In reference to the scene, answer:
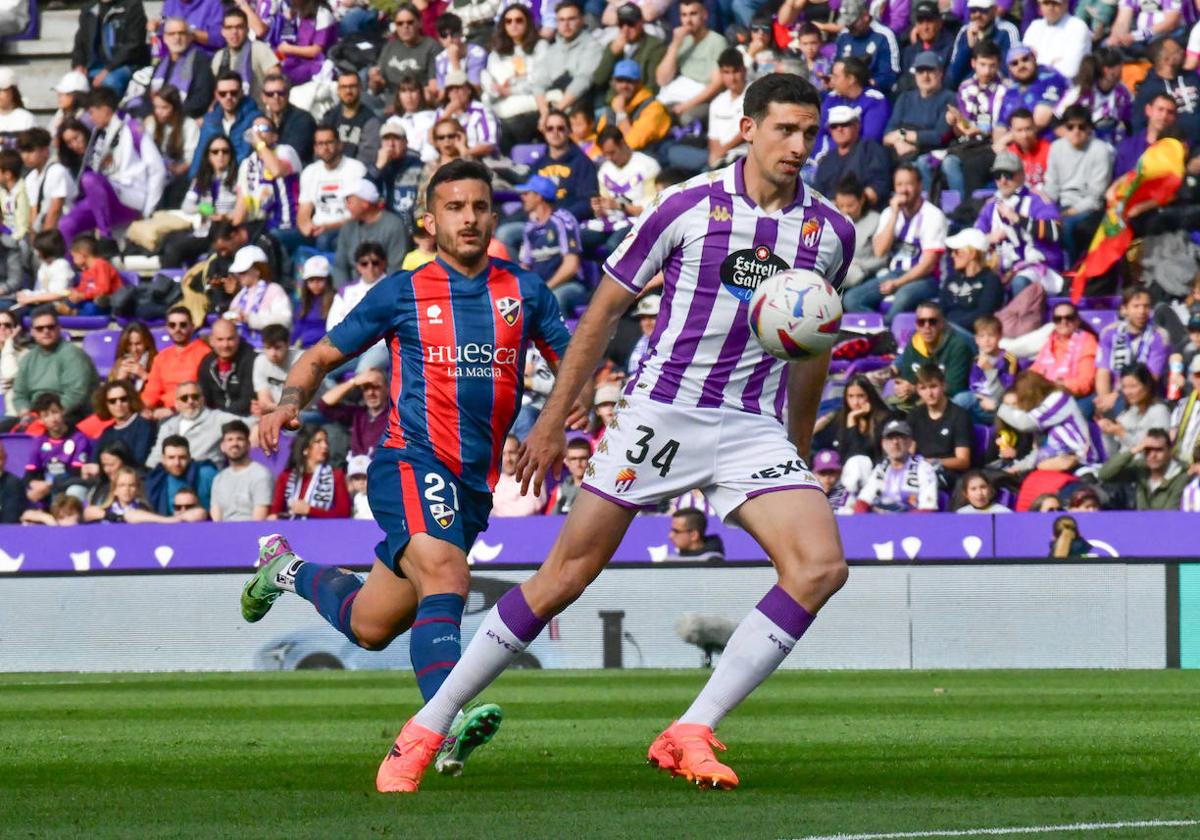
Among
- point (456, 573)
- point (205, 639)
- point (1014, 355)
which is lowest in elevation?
point (205, 639)

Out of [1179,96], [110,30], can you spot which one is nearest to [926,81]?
[1179,96]

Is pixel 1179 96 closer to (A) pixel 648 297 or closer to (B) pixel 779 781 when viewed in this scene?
(A) pixel 648 297

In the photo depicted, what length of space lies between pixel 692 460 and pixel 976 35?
1334 centimetres

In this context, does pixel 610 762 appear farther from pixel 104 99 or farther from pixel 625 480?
pixel 104 99

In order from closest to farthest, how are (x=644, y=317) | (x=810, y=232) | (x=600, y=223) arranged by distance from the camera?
1. (x=810, y=232)
2. (x=644, y=317)
3. (x=600, y=223)

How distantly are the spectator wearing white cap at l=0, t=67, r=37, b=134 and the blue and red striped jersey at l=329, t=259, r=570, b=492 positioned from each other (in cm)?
1707

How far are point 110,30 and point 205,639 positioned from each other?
10820mm

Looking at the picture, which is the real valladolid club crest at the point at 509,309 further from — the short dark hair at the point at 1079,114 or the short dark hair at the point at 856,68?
the short dark hair at the point at 856,68

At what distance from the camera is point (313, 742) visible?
9.08 meters

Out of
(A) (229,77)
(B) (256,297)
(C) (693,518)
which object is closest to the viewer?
(C) (693,518)

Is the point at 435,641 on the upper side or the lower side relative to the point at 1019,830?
lower

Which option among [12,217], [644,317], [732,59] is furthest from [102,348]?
[732,59]

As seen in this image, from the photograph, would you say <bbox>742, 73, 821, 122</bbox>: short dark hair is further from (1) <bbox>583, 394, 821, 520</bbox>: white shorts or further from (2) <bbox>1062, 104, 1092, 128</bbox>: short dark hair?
(2) <bbox>1062, 104, 1092, 128</bbox>: short dark hair

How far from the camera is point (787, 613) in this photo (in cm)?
676
